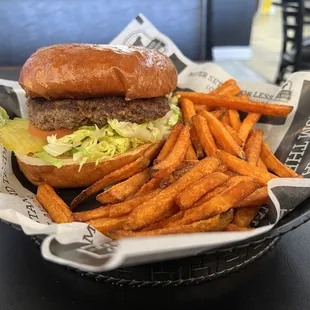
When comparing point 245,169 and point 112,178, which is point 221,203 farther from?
point 112,178

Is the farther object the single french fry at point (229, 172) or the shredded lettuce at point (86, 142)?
the shredded lettuce at point (86, 142)

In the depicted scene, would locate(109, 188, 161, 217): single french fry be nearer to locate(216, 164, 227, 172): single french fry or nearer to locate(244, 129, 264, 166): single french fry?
locate(216, 164, 227, 172): single french fry

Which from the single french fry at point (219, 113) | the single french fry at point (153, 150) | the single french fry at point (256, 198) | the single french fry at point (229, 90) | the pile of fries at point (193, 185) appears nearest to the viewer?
the pile of fries at point (193, 185)

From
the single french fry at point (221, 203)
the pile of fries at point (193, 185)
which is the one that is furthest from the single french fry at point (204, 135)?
the single french fry at point (221, 203)

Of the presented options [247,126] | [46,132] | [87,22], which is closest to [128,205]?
[46,132]

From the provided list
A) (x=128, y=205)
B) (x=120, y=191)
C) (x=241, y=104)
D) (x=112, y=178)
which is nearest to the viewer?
(x=128, y=205)

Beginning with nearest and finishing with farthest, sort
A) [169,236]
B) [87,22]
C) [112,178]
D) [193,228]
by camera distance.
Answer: [169,236] → [193,228] → [112,178] → [87,22]

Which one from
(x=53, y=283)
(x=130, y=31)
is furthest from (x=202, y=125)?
(x=130, y=31)

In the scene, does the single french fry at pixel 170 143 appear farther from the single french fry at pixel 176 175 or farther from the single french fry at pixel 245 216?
the single french fry at pixel 245 216
